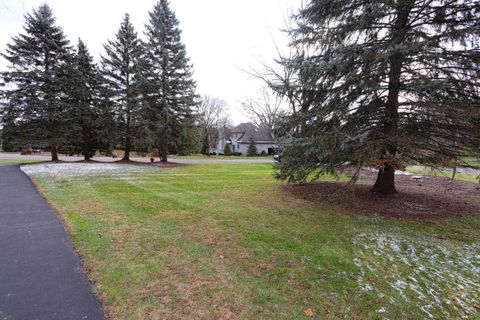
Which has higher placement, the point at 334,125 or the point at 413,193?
the point at 334,125

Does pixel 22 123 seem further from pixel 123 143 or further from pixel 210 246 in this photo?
pixel 210 246

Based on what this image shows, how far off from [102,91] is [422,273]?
69.3 ft

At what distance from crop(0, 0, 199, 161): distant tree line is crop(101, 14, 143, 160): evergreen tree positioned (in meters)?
0.07

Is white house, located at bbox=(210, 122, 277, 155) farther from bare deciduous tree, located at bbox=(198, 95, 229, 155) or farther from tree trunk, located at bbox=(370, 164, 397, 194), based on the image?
tree trunk, located at bbox=(370, 164, 397, 194)

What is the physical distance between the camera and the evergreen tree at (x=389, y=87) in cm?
547

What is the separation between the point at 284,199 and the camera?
7758mm

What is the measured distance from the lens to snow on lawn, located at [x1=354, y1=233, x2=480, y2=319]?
9.48ft

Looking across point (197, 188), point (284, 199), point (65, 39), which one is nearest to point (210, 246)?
point (284, 199)

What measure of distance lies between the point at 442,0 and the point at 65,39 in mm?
21353

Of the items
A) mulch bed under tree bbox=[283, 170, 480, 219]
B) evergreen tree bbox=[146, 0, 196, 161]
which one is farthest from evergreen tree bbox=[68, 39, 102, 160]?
mulch bed under tree bbox=[283, 170, 480, 219]

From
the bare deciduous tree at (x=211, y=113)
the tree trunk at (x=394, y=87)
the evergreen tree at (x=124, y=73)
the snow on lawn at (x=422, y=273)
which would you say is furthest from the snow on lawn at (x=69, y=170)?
the bare deciduous tree at (x=211, y=113)

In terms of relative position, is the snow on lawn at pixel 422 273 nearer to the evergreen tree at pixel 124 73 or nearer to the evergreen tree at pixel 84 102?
the evergreen tree at pixel 124 73

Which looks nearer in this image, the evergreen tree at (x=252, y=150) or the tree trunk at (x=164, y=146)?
the tree trunk at (x=164, y=146)

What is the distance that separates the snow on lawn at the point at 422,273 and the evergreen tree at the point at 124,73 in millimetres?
17436
